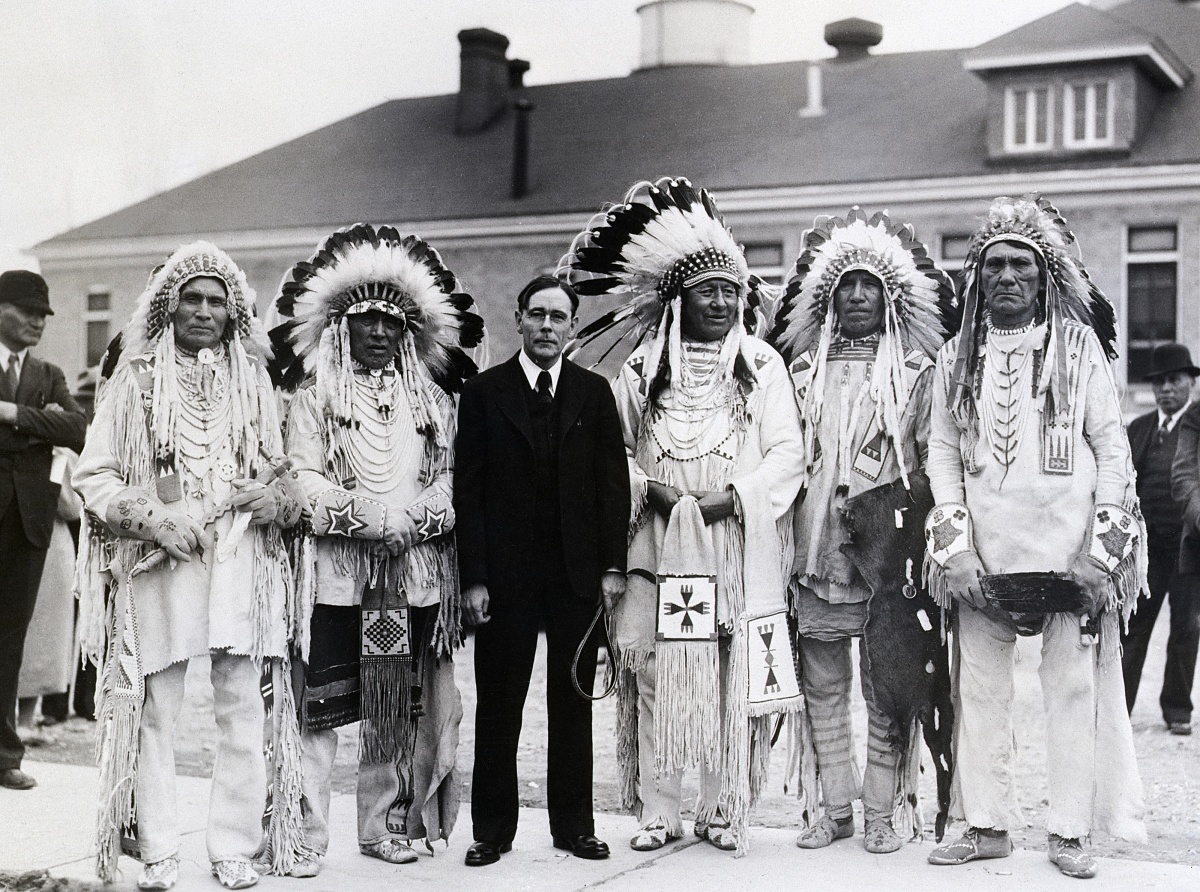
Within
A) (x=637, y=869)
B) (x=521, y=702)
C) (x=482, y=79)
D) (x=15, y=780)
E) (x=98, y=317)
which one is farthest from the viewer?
(x=98, y=317)

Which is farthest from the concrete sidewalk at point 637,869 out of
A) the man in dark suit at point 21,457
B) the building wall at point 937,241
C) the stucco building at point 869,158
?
the stucco building at point 869,158

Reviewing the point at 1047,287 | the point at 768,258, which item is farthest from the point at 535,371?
the point at 768,258

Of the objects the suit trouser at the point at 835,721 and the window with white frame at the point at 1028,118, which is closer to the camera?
the suit trouser at the point at 835,721

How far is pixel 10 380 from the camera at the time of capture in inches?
234

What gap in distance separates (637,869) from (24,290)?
11.9 feet

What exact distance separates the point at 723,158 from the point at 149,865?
9.80m

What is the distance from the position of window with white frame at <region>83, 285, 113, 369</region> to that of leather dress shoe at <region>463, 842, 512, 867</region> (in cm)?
650

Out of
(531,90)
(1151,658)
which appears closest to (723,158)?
(531,90)

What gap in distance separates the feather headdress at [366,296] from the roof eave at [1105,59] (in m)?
9.32

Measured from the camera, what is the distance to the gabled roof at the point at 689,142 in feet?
37.6

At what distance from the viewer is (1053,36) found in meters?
13.0

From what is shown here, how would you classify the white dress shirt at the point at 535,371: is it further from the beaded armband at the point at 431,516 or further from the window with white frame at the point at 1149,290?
the window with white frame at the point at 1149,290

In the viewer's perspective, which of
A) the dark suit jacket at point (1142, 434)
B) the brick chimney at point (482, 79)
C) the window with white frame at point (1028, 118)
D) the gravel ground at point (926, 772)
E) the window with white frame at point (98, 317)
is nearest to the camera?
the gravel ground at point (926, 772)

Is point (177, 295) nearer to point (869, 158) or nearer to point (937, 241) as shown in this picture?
point (869, 158)
